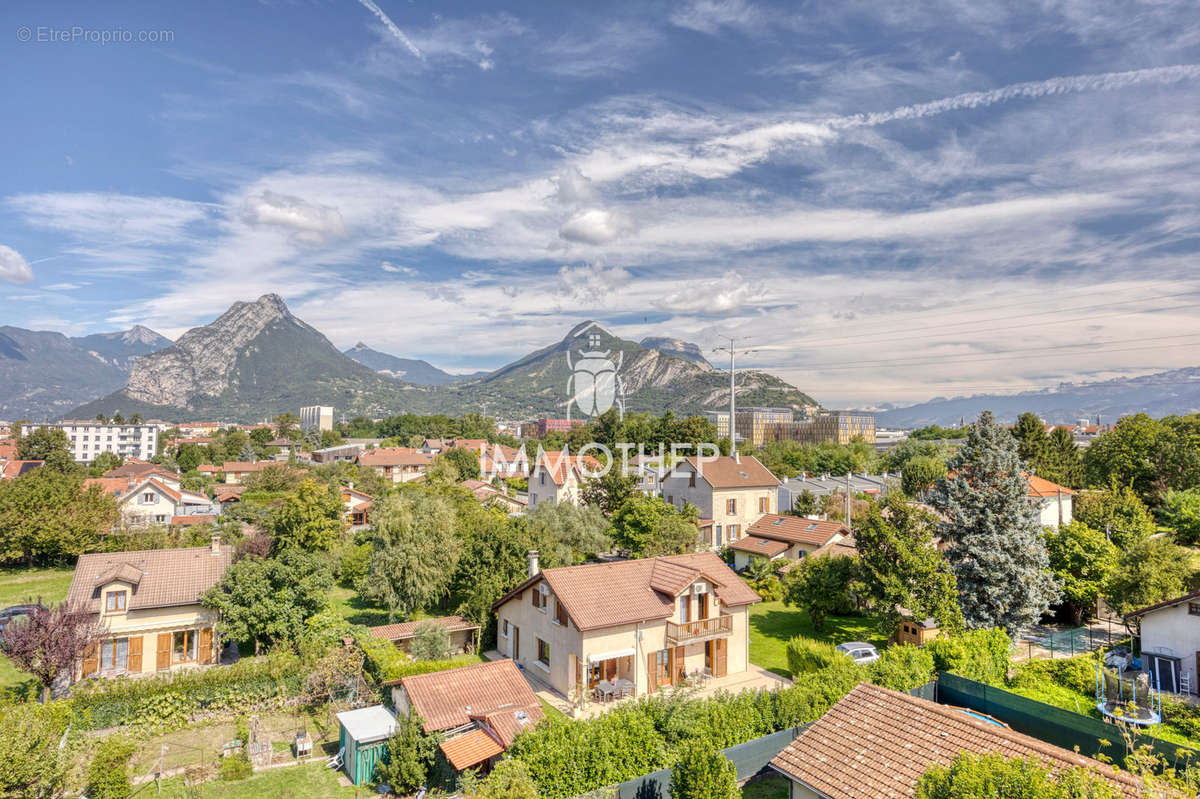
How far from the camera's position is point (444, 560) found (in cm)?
3066

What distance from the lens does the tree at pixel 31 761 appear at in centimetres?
1206

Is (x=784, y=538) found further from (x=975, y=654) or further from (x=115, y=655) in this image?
(x=115, y=655)

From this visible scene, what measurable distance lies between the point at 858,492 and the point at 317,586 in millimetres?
48095

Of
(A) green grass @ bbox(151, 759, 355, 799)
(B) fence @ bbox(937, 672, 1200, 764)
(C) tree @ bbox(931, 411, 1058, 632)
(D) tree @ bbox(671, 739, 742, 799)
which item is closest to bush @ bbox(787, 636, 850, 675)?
(B) fence @ bbox(937, 672, 1200, 764)

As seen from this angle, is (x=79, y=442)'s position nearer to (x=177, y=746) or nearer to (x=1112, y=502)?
(x=177, y=746)

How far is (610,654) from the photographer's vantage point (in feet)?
74.5

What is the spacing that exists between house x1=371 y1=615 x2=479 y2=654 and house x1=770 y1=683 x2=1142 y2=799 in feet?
52.4

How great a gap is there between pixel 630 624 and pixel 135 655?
19.4 meters

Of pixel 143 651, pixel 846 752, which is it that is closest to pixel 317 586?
pixel 143 651

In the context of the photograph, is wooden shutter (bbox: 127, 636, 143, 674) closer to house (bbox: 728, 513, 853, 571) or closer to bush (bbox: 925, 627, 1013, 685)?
bush (bbox: 925, 627, 1013, 685)

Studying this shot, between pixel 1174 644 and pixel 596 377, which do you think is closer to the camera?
pixel 1174 644

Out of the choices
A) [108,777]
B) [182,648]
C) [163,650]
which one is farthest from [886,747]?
[163,650]

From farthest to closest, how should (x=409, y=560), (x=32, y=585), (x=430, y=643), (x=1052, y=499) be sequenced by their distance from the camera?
(x=1052, y=499) < (x=32, y=585) < (x=409, y=560) < (x=430, y=643)

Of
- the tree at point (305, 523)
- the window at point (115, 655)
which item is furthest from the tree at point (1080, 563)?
the tree at point (305, 523)
